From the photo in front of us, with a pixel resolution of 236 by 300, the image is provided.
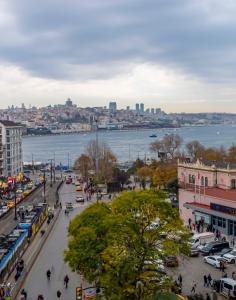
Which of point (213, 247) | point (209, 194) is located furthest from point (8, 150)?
point (213, 247)

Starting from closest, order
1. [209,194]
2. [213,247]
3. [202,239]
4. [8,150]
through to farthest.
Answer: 1. [213,247]
2. [202,239]
3. [209,194]
4. [8,150]

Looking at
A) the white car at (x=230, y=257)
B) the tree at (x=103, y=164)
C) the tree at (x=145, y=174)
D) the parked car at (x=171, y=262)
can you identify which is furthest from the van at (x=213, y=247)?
the tree at (x=145, y=174)

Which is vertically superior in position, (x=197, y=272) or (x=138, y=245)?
(x=138, y=245)

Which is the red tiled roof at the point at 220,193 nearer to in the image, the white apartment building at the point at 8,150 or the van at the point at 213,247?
the van at the point at 213,247

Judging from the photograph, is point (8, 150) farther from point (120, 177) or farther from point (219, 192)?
point (219, 192)

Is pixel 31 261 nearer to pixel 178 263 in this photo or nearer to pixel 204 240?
pixel 178 263

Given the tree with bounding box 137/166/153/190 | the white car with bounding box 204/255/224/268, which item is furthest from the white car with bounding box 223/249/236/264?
the tree with bounding box 137/166/153/190
